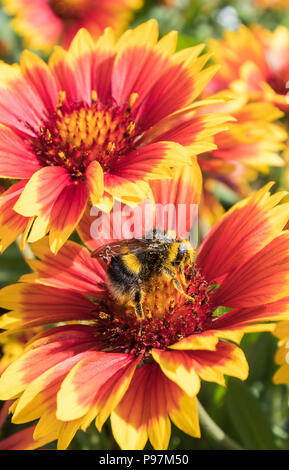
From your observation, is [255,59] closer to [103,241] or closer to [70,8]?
[103,241]

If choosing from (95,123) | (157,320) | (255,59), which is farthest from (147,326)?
(255,59)

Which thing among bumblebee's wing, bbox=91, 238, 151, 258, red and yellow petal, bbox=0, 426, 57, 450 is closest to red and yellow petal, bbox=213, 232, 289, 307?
bumblebee's wing, bbox=91, 238, 151, 258

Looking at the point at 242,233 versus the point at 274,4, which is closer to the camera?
the point at 242,233

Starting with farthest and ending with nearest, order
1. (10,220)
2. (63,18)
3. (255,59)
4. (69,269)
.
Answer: (63,18), (255,59), (69,269), (10,220)

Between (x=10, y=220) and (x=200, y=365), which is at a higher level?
(x=10, y=220)

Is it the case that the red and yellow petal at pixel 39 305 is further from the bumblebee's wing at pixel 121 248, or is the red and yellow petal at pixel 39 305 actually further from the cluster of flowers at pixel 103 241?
the bumblebee's wing at pixel 121 248

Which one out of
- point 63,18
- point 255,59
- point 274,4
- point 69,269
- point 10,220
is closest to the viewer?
point 10,220
